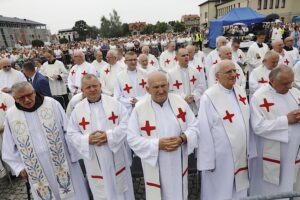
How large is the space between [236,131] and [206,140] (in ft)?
1.18

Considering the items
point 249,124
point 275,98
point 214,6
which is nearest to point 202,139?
point 249,124

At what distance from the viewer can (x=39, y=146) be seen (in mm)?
3164

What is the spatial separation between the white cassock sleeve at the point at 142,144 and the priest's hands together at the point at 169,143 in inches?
2.2

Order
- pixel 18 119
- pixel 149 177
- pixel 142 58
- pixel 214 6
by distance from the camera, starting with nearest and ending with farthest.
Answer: pixel 149 177
pixel 18 119
pixel 142 58
pixel 214 6

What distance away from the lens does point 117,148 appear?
3020mm

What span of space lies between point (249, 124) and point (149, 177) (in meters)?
1.40

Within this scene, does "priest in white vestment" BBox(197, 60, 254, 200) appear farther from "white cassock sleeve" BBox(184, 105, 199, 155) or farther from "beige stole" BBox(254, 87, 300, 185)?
"beige stole" BBox(254, 87, 300, 185)

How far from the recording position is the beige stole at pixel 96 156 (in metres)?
3.07

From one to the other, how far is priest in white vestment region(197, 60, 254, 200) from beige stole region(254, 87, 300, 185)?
0.21 metres

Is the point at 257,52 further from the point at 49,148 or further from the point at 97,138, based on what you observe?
the point at 49,148

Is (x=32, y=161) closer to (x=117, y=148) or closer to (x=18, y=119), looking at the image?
(x=18, y=119)

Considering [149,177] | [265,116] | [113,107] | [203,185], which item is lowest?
[203,185]

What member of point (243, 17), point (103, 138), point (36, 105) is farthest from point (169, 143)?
point (243, 17)

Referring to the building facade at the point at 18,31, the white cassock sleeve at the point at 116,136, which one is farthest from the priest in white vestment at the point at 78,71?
the building facade at the point at 18,31
